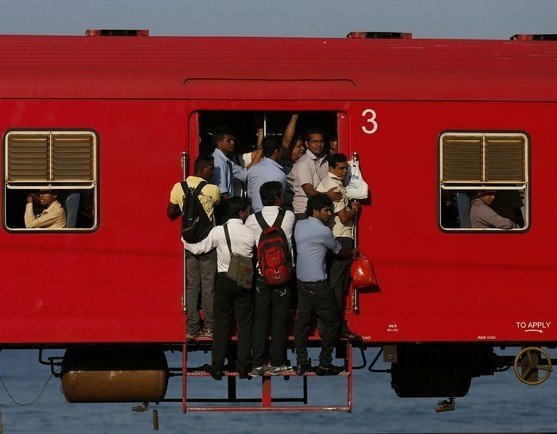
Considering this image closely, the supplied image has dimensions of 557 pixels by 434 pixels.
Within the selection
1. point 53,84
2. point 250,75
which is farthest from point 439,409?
point 53,84

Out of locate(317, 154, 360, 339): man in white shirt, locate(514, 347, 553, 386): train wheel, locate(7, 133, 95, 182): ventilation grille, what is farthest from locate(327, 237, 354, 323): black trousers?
locate(7, 133, 95, 182): ventilation grille

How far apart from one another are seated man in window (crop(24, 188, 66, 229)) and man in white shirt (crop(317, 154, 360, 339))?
248 centimetres

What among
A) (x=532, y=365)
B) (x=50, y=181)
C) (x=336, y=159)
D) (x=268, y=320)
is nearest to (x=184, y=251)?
(x=268, y=320)

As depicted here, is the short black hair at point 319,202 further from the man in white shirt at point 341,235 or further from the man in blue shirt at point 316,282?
the man in white shirt at point 341,235

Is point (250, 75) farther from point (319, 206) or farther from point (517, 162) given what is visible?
point (517, 162)

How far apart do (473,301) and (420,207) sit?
1.05m

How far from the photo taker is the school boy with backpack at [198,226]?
14586 mm

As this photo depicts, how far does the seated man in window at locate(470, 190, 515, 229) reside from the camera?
49.4ft

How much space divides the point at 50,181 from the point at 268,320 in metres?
2.43

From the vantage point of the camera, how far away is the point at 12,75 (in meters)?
14.9

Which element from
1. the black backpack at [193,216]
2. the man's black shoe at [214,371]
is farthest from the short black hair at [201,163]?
the man's black shoe at [214,371]

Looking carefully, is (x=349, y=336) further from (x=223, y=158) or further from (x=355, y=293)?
(x=223, y=158)

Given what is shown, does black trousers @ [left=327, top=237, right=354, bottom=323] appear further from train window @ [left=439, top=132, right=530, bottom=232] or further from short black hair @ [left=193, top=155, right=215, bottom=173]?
short black hair @ [left=193, top=155, right=215, bottom=173]

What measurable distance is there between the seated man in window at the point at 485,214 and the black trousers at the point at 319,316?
162 centimetres
